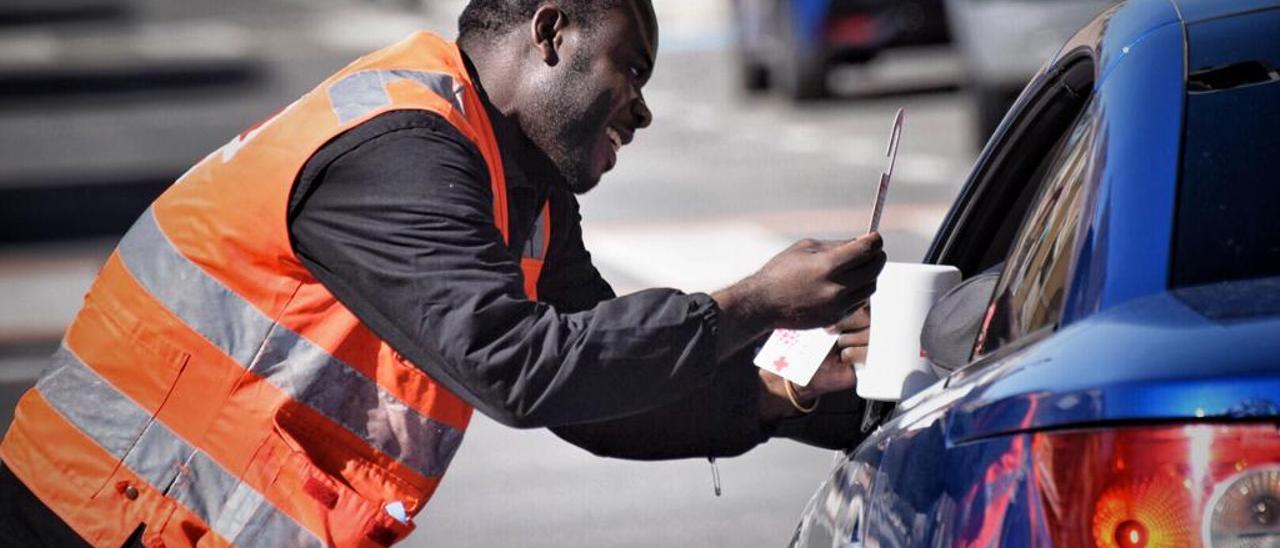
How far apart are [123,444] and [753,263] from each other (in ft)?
29.7

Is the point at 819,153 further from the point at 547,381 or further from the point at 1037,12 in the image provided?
the point at 547,381

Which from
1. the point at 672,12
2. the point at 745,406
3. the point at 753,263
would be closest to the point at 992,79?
the point at 753,263

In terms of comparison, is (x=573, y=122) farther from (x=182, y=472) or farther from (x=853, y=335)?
(x=182, y=472)

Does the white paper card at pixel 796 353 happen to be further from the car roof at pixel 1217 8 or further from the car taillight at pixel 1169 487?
the car taillight at pixel 1169 487

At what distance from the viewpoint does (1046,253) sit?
→ 2.89 metres

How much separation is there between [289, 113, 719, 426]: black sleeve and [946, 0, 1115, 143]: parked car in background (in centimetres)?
1057

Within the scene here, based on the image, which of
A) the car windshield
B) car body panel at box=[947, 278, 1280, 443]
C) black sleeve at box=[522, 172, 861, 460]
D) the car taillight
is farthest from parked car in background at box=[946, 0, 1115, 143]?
the car taillight

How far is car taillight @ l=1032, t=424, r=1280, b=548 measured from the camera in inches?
88.8

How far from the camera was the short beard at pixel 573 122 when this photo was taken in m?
3.59

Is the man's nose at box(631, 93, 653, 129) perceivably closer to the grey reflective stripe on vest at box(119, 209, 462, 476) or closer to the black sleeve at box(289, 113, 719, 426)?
the black sleeve at box(289, 113, 719, 426)

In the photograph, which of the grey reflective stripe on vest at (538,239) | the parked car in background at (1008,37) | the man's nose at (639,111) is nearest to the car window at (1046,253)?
the man's nose at (639,111)

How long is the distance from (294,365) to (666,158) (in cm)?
1427

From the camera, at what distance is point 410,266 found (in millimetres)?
3172

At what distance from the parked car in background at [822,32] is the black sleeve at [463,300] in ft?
48.4
